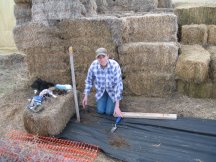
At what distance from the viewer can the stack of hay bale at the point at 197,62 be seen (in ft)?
19.3

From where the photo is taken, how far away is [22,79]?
24.9 feet

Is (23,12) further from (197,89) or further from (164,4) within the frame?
(164,4)

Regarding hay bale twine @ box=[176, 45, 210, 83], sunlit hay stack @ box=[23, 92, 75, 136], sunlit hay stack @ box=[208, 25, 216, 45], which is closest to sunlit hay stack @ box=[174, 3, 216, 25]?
sunlit hay stack @ box=[208, 25, 216, 45]

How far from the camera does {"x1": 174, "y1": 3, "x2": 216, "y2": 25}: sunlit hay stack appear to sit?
7840 millimetres

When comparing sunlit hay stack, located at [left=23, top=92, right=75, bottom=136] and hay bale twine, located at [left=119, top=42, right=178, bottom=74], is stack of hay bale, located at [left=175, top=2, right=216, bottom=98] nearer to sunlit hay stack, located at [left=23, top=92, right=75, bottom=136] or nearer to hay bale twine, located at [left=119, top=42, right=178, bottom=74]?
hay bale twine, located at [left=119, top=42, right=178, bottom=74]

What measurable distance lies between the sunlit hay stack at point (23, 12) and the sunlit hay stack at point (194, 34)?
12.1 feet

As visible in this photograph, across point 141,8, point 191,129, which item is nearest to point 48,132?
point 191,129

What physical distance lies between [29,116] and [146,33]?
121 inches

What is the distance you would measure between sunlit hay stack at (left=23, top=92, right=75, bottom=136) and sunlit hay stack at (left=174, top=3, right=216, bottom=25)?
436cm

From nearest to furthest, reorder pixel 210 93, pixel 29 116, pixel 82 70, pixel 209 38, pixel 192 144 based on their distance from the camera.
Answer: pixel 192 144 < pixel 29 116 < pixel 210 93 < pixel 82 70 < pixel 209 38

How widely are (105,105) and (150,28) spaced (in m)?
1.96

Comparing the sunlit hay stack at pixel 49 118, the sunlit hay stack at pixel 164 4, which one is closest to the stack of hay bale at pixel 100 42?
the sunlit hay stack at pixel 49 118

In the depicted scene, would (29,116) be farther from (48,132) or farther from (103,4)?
(103,4)

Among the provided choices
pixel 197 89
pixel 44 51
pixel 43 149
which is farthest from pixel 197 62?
pixel 43 149
